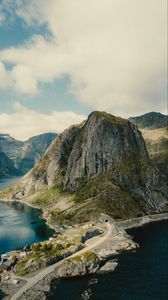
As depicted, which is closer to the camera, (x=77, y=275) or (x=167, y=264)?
(x=77, y=275)

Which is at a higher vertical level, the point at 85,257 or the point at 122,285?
the point at 85,257

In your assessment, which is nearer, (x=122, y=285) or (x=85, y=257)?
(x=122, y=285)

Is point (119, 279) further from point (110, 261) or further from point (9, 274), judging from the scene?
point (9, 274)

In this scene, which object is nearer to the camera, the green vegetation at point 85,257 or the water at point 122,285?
the water at point 122,285

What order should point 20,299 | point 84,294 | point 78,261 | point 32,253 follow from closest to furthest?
point 20,299 → point 84,294 → point 78,261 → point 32,253

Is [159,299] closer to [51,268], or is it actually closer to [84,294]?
[84,294]

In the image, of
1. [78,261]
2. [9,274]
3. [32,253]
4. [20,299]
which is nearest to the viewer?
[20,299]

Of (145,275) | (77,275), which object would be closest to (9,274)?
(77,275)

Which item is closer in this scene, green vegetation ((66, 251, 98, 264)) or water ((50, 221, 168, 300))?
water ((50, 221, 168, 300))

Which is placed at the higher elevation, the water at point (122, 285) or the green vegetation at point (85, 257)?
the green vegetation at point (85, 257)

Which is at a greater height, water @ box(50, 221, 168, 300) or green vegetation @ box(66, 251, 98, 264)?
green vegetation @ box(66, 251, 98, 264)
